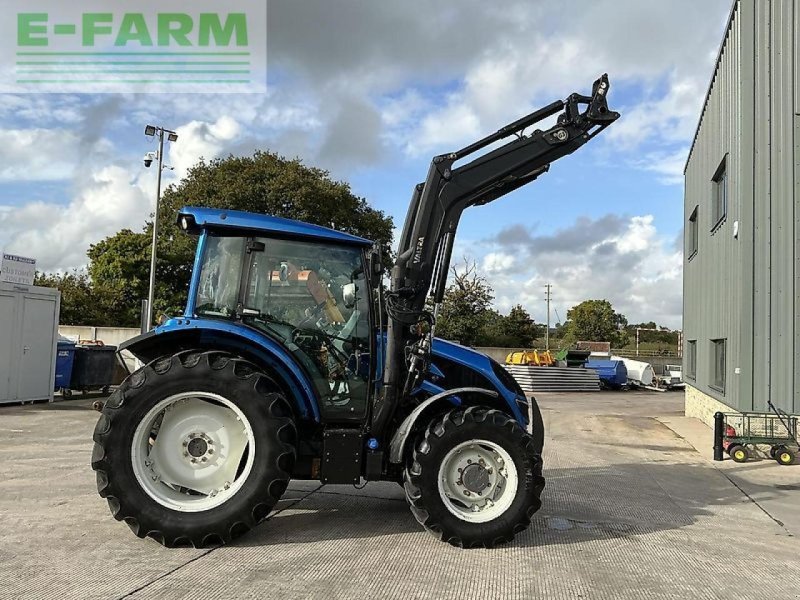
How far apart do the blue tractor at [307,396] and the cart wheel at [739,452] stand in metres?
6.44

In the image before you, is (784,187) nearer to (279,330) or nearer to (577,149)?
(577,149)

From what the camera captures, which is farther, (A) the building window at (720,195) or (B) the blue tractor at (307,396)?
(A) the building window at (720,195)

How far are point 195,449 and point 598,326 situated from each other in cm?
6978

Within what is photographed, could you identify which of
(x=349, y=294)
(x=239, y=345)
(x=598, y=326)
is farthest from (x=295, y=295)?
(x=598, y=326)

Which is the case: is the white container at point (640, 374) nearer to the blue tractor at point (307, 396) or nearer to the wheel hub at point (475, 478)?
the blue tractor at point (307, 396)

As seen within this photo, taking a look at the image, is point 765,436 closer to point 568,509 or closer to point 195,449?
point 568,509

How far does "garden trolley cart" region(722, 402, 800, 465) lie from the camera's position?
1056 centimetres

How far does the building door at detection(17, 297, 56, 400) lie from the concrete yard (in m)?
7.94

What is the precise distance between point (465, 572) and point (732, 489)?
5.54 metres

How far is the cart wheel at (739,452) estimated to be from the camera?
35.3 feet

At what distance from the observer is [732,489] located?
28.9ft

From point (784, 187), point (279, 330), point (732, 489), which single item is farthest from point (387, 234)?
point (279, 330)

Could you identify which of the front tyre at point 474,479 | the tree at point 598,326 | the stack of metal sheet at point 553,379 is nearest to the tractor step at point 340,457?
the front tyre at point 474,479

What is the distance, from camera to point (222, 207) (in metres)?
32.7
